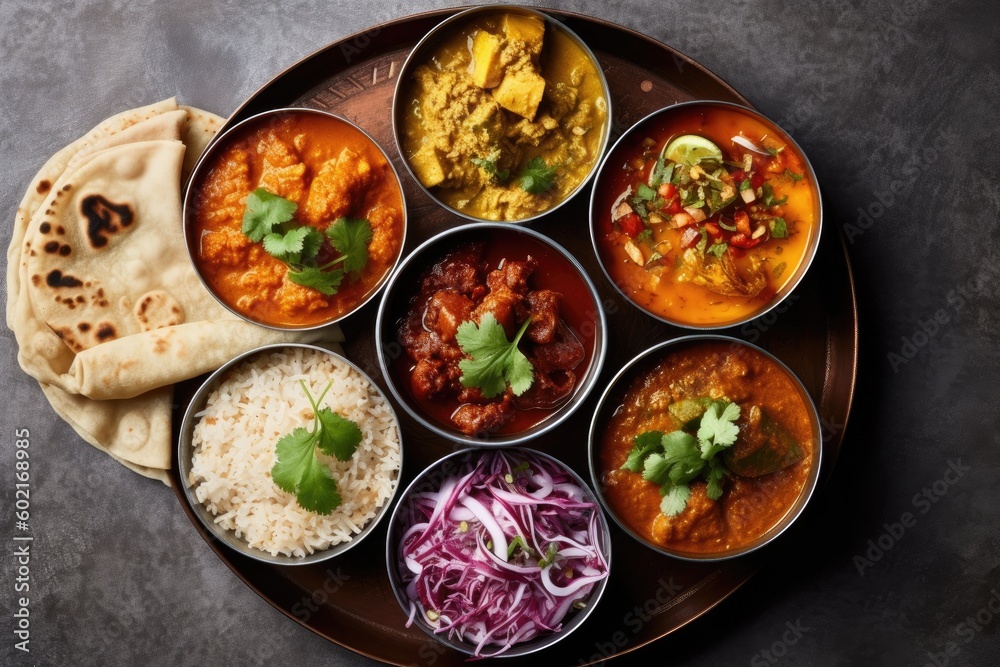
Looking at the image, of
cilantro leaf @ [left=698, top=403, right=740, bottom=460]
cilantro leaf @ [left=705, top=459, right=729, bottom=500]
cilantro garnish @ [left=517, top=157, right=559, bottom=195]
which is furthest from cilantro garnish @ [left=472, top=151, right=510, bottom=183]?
cilantro leaf @ [left=705, top=459, right=729, bottom=500]

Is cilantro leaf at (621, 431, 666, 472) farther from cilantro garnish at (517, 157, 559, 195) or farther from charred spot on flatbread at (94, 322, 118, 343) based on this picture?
charred spot on flatbread at (94, 322, 118, 343)

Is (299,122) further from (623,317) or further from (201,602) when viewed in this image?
(201,602)

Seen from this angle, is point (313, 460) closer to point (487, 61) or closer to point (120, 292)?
point (120, 292)

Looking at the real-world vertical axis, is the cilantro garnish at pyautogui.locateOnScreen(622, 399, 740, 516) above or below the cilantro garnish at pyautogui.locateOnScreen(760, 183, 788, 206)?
below

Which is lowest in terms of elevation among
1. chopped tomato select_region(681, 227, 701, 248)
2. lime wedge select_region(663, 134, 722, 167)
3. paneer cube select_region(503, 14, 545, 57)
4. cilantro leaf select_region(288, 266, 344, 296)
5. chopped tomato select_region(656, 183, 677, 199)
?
cilantro leaf select_region(288, 266, 344, 296)

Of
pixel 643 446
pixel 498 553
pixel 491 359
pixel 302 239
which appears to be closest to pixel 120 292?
pixel 302 239

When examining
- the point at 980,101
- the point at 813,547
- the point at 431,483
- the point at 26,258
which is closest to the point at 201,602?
the point at 431,483

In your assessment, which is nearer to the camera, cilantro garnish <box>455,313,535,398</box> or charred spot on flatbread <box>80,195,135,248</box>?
cilantro garnish <box>455,313,535,398</box>
